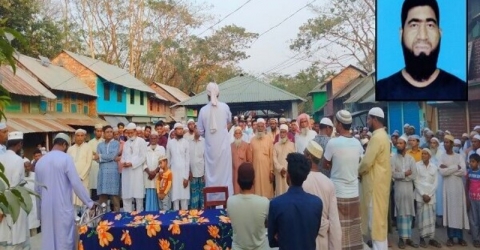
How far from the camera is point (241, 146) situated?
7.98 meters

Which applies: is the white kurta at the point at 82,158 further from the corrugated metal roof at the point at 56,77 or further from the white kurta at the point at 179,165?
the corrugated metal roof at the point at 56,77

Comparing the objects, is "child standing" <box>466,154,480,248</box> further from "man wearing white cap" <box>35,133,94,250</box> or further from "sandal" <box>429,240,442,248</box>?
"man wearing white cap" <box>35,133,94,250</box>

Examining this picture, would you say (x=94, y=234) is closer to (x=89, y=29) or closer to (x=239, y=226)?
(x=239, y=226)

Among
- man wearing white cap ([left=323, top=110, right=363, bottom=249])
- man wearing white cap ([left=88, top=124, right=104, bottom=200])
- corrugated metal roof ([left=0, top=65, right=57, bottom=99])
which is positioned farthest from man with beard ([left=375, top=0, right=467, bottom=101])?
corrugated metal roof ([left=0, top=65, right=57, bottom=99])

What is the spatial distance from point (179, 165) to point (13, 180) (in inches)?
120

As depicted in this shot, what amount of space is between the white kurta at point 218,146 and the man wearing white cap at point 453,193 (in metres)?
3.18

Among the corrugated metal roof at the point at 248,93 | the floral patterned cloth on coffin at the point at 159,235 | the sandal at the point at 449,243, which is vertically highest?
the corrugated metal roof at the point at 248,93

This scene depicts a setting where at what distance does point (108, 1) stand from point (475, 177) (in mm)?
30212

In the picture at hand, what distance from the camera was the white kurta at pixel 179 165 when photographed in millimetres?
7883

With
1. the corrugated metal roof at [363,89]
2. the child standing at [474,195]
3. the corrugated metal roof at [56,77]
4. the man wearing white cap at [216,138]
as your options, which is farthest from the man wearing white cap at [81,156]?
the corrugated metal roof at [363,89]

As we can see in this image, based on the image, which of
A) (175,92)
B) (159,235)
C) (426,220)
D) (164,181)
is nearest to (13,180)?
(159,235)

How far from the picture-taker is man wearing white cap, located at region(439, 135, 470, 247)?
6.84 metres

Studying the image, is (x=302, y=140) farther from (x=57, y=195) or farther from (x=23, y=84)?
(x=23, y=84)

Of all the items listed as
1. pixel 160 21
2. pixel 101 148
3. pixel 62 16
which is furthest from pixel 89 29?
pixel 101 148
